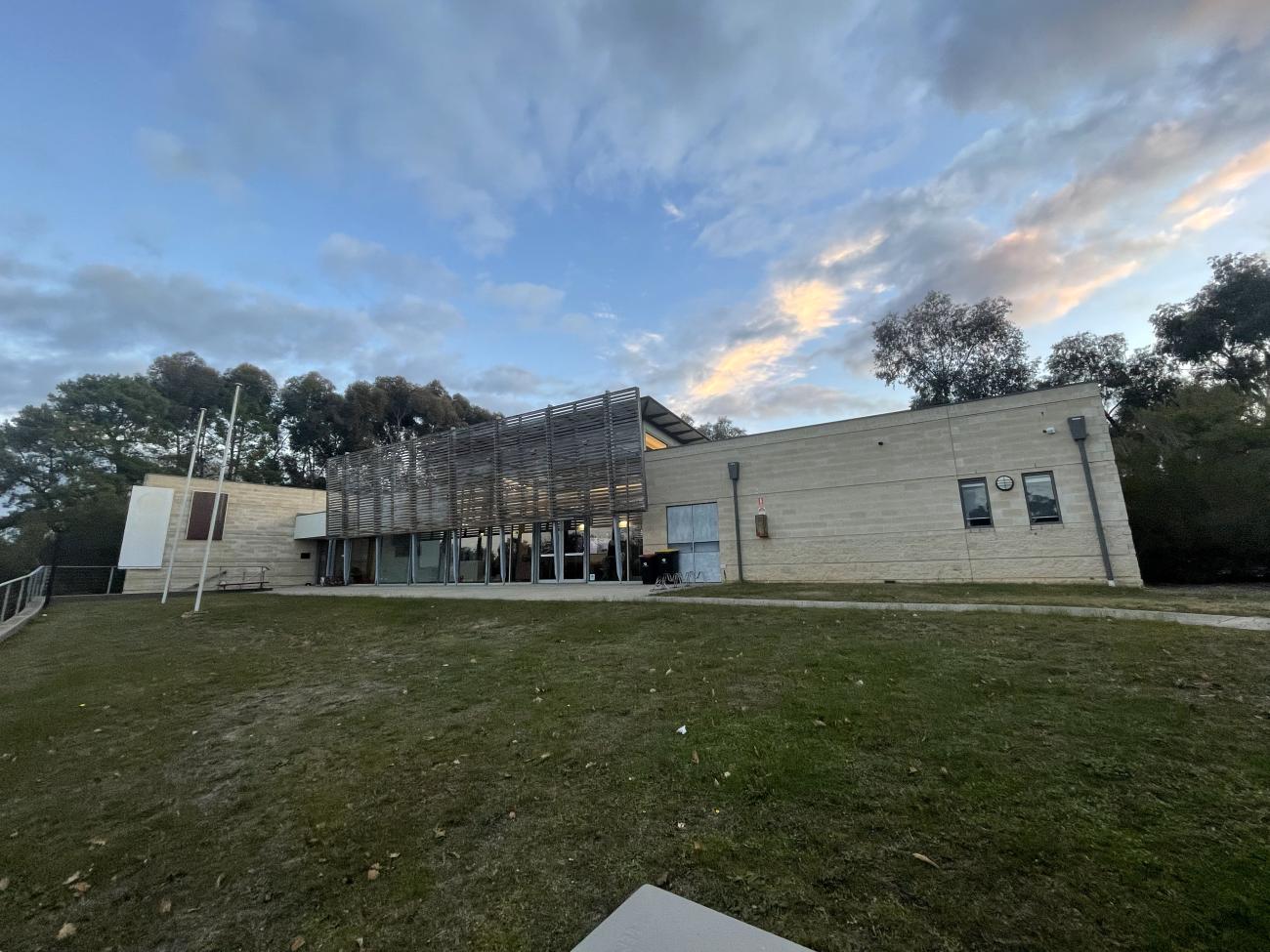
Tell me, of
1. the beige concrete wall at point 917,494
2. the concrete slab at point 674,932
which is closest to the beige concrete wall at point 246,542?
the beige concrete wall at point 917,494

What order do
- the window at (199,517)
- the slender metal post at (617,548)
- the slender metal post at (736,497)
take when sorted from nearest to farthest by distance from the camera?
the slender metal post at (736,497) → the slender metal post at (617,548) → the window at (199,517)

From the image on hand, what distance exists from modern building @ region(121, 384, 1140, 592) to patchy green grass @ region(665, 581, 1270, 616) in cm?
174

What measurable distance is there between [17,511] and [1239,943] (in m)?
45.6

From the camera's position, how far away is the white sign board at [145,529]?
23922mm

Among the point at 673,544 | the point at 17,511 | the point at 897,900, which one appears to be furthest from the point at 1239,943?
the point at 17,511

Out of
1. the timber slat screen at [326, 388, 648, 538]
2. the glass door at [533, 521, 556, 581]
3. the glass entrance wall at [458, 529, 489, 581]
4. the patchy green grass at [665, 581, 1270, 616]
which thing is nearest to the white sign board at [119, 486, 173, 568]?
the timber slat screen at [326, 388, 648, 538]

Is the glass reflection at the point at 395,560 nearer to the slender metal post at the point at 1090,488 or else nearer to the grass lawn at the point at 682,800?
the grass lawn at the point at 682,800

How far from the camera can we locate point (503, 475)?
67.4 ft

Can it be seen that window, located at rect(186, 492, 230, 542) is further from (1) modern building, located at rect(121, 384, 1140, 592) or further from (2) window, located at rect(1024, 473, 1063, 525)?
(2) window, located at rect(1024, 473, 1063, 525)

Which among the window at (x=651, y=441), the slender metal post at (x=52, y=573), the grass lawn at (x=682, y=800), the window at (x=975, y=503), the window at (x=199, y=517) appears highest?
the window at (x=651, y=441)

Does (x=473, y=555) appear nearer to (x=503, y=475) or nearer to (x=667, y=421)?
(x=503, y=475)

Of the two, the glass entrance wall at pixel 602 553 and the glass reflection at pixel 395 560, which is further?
the glass reflection at pixel 395 560

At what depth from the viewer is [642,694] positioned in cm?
457

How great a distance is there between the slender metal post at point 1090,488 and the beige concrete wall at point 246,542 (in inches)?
1353
